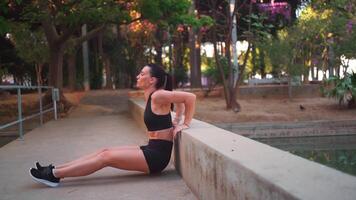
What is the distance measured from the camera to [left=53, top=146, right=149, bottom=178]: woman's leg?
569 cm

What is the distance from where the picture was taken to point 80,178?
20.5 ft

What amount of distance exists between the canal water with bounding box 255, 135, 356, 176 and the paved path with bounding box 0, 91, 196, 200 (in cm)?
325

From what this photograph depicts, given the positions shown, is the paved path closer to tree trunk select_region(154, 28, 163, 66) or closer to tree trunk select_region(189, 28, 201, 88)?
tree trunk select_region(189, 28, 201, 88)

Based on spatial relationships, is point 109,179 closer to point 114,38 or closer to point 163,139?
point 163,139

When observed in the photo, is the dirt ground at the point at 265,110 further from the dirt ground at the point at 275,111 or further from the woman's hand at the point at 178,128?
the woman's hand at the point at 178,128

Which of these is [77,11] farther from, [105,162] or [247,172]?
[247,172]

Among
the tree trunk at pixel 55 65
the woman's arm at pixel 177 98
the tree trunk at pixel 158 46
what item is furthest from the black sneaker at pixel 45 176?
the tree trunk at pixel 158 46

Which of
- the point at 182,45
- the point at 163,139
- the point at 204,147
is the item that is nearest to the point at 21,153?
the point at 163,139

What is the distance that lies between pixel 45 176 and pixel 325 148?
8.49m

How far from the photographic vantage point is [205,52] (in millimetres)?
40438

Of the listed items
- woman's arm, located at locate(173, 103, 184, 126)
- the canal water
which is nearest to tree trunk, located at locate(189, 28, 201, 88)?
the canal water

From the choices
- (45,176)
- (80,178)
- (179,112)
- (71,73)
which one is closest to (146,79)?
(179,112)

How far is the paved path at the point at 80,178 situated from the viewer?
552 cm

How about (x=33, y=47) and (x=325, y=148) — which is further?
(x=33, y=47)
